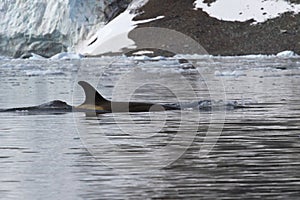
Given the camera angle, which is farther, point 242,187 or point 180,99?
point 180,99

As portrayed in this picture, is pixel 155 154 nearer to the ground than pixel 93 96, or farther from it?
farther from it

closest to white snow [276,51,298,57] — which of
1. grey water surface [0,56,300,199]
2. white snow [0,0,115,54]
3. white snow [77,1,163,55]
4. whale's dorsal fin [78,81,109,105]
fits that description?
white snow [77,1,163,55]

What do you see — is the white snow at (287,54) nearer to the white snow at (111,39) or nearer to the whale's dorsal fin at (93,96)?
the white snow at (111,39)

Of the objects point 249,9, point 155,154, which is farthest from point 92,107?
point 249,9

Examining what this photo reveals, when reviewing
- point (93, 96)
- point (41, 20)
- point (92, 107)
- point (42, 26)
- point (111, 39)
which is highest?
point (93, 96)

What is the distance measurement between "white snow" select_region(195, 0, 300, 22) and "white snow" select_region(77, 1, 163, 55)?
4.78m

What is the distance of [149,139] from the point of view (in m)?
10.0

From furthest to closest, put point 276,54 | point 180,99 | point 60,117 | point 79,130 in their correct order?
point 276,54, point 180,99, point 60,117, point 79,130

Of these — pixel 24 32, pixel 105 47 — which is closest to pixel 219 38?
pixel 105 47

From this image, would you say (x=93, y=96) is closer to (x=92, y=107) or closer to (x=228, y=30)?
(x=92, y=107)

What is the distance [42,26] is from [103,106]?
51.8m

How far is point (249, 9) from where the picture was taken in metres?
68.9

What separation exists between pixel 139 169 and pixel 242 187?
4.17 feet

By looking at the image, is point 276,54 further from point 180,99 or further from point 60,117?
point 60,117
